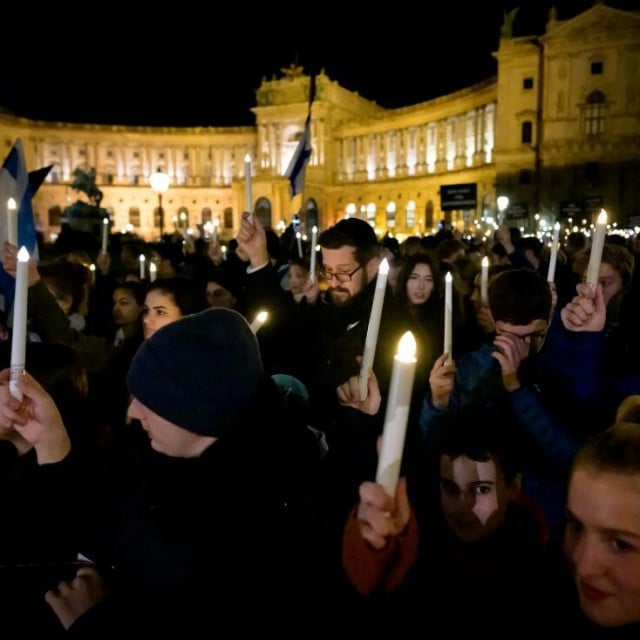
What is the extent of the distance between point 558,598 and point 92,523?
1282 millimetres

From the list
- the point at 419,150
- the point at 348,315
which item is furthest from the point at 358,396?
the point at 419,150

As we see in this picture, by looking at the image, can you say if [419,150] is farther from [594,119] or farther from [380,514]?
[380,514]

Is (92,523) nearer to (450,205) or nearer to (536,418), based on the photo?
(536,418)

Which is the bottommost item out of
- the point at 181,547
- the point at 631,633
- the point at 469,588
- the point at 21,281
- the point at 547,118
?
the point at 469,588

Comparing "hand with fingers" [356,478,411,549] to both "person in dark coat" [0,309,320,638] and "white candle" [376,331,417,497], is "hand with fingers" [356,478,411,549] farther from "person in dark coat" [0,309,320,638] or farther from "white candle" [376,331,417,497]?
"person in dark coat" [0,309,320,638]

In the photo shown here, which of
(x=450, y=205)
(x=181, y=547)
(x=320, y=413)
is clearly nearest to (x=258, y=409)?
(x=181, y=547)

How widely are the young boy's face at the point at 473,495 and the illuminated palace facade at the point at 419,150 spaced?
657 inches

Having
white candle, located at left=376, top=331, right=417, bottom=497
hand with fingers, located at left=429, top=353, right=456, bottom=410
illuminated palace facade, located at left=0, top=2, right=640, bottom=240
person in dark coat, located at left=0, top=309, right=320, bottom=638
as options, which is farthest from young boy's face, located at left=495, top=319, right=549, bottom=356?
illuminated palace facade, located at left=0, top=2, right=640, bottom=240

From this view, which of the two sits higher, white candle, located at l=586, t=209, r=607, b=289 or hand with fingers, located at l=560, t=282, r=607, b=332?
white candle, located at l=586, t=209, r=607, b=289

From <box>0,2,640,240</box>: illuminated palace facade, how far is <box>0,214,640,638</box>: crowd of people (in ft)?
52.9

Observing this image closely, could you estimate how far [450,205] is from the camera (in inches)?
724

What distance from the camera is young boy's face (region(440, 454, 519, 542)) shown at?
226cm

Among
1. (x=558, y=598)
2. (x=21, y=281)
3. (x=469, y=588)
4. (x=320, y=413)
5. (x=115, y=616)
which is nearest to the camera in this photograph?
(x=115, y=616)

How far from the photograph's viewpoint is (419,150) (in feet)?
211
